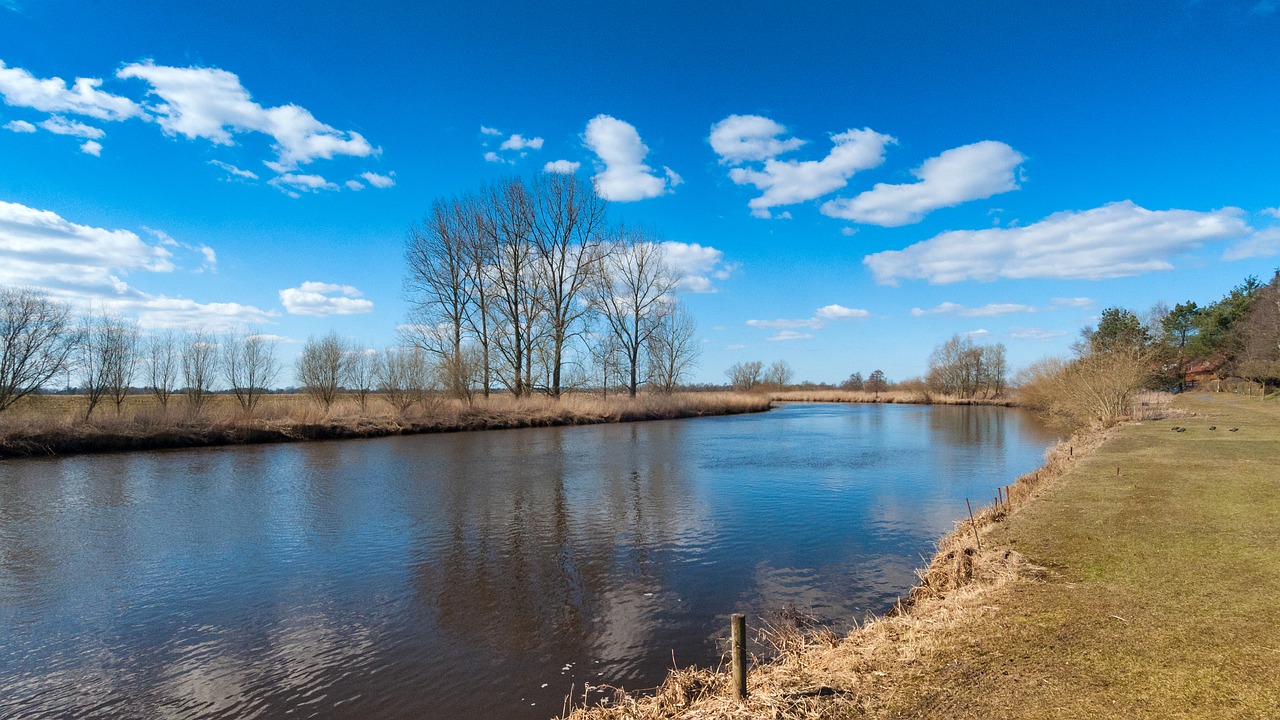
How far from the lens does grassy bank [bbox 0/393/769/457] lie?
743 inches

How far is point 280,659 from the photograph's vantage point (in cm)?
529

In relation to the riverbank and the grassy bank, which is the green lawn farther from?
the grassy bank

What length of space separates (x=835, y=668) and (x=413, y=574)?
5403 mm

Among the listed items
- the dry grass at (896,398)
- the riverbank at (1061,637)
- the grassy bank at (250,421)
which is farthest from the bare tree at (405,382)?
the dry grass at (896,398)

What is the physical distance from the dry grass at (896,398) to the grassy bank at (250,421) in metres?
37.4

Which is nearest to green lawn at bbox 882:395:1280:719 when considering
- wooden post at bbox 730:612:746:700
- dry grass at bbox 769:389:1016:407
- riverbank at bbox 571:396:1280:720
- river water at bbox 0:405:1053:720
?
riverbank at bbox 571:396:1280:720

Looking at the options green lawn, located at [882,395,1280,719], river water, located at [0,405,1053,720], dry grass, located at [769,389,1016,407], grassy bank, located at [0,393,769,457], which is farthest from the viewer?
dry grass, located at [769,389,1016,407]

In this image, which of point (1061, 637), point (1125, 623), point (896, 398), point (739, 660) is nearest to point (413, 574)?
point (739, 660)

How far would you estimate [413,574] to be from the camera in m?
7.56

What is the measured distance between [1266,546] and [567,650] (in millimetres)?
7163

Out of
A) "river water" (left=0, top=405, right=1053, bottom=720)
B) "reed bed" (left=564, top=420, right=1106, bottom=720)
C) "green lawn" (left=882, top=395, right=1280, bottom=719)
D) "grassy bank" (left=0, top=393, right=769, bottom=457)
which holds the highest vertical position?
"grassy bank" (left=0, top=393, right=769, bottom=457)

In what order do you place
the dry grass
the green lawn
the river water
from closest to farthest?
the green lawn
the river water
the dry grass

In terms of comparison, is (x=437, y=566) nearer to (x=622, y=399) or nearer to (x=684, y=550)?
(x=684, y=550)

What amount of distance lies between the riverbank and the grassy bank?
22.9m
